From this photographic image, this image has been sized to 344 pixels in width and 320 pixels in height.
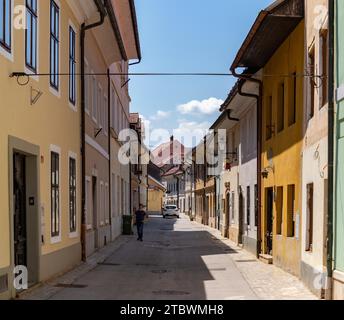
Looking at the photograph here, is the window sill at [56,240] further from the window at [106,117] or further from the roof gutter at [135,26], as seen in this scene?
the roof gutter at [135,26]

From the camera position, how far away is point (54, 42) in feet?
42.0

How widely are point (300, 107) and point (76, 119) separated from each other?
5579 mm

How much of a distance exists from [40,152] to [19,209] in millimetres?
1168

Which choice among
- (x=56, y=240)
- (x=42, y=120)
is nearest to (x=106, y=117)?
(x=56, y=240)

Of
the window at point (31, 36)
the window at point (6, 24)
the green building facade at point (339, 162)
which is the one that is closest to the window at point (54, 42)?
the window at point (31, 36)

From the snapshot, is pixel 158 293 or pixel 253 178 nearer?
pixel 158 293

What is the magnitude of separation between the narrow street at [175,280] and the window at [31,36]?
156 inches

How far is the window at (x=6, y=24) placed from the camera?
351 inches

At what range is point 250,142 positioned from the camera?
21438 mm

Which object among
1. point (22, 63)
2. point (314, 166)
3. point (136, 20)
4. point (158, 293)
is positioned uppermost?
point (136, 20)

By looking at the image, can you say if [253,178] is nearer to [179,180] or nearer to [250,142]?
[250,142]

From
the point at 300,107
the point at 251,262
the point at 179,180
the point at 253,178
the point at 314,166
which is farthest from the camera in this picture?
the point at 179,180

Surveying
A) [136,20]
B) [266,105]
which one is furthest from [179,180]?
[266,105]

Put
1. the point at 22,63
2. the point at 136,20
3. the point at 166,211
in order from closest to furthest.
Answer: the point at 22,63 < the point at 136,20 < the point at 166,211
